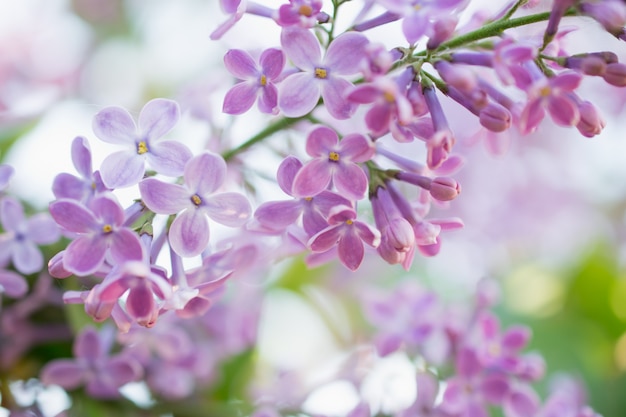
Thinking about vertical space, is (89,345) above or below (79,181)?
below

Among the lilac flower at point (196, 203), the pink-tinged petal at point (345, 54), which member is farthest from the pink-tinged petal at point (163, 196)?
the pink-tinged petal at point (345, 54)

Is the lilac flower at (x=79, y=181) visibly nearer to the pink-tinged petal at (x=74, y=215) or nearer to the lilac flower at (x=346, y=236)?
the pink-tinged petal at (x=74, y=215)

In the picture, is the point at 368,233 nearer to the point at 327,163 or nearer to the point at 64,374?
the point at 327,163

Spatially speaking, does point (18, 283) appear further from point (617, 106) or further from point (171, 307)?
point (617, 106)

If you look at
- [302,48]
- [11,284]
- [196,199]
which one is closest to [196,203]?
[196,199]

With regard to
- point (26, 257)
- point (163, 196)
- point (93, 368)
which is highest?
point (163, 196)

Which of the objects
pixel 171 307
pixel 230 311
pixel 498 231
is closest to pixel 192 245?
pixel 171 307
